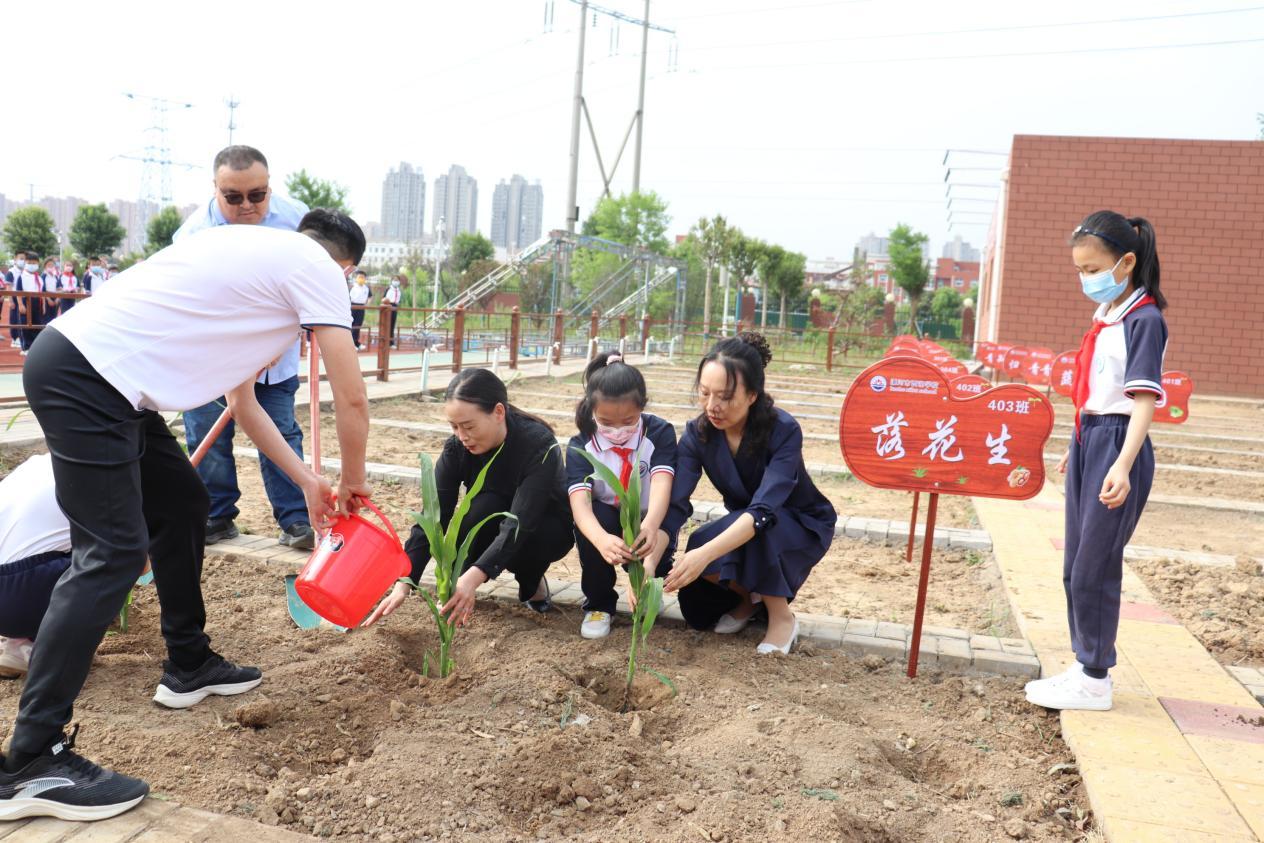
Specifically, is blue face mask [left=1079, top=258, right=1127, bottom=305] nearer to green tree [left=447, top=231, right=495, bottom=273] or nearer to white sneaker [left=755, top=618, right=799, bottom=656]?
white sneaker [left=755, top=618, right=799, bottom=656]

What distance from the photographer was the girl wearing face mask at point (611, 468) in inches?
121

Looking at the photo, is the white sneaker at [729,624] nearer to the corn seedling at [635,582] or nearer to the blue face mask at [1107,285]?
the corn seedling at [635,582]

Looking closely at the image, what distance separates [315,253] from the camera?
6.92 ft

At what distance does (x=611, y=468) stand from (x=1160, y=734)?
180cm

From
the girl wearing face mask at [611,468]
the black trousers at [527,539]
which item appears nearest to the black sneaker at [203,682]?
the black trousers at [527,539]

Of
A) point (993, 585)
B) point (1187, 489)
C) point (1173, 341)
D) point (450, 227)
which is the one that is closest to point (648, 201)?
point (1173, 341)

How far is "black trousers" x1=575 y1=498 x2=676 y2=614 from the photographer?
3.24 meters

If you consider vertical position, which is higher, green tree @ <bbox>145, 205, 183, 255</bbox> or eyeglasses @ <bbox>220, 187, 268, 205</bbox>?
green tree @ <bbox>145, 205, 183, 255</bbox>

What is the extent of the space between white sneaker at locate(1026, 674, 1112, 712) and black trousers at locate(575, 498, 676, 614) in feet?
4.15

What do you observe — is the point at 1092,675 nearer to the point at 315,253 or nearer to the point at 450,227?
the point at 315,253

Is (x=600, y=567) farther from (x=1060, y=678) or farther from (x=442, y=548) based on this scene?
(x=1060, y=678)

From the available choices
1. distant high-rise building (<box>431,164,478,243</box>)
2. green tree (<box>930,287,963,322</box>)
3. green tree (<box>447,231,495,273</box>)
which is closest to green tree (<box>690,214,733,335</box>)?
green tree (<box>447,231,495,273</box>)

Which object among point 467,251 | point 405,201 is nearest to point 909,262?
point 467,251

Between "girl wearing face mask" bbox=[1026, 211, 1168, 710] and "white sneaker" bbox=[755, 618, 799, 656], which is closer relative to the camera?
"girl wearing face mask" bbox=[1026, 211, 1168, 710]
